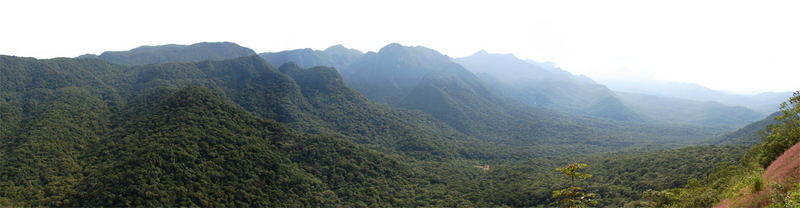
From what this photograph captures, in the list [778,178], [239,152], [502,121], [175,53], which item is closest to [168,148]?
[239,152]

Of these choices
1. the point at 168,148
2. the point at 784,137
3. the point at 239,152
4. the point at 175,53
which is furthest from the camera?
the point at 175,53

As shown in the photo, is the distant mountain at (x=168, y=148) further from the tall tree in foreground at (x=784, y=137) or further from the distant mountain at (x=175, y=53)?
the tall tree in foreground at (x=784, y=137)

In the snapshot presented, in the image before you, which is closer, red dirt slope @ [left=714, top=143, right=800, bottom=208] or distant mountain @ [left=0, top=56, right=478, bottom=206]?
red dirt slope @ [left=714, top=143, right=800, bottom=208]

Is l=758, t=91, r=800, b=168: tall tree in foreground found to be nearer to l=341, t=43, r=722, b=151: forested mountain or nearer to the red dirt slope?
the red dirt slope

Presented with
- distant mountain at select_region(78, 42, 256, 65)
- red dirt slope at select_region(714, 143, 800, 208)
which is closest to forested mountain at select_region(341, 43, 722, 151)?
distant mountain at select_region(78, 42, 256, 65)

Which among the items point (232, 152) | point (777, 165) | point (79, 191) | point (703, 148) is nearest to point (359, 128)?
point (232, 152)

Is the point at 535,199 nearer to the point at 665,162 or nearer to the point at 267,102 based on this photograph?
the point at 665,162

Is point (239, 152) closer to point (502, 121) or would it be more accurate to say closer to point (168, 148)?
point (168, 148)

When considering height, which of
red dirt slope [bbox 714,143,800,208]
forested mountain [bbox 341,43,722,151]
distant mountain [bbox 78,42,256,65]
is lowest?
forested mountain [bbox 341,43,722,151]
